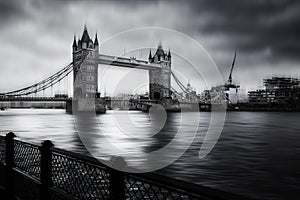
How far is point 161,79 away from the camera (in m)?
A: 135

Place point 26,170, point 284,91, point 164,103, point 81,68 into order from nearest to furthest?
point 26,170
point 81,68
point 164,103
point 284,91

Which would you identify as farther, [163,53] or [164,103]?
[163,53]

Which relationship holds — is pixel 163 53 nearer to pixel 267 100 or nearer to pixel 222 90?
pixel 222 90

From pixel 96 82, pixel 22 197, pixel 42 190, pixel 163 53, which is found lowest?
pixel 22 197

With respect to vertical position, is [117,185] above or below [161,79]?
below

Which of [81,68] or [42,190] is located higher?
[81,68]

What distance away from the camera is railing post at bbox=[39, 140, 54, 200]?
12.7 feet

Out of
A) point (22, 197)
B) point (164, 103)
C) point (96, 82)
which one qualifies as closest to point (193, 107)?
point (164, 103)

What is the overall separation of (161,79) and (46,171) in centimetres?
13139

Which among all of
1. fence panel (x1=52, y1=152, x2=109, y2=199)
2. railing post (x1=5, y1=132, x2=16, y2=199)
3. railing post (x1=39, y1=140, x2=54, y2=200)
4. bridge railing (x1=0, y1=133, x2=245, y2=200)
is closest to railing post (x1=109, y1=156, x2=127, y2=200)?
bridge railing (x1=0, y1=133, x2=245, y2=200)

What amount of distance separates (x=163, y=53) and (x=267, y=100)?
236 ft

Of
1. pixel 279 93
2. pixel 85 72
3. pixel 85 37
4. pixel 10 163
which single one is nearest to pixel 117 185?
pixel 10 163

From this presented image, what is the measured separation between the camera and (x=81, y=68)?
110m

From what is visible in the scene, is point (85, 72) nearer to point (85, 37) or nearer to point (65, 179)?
point (85, 37)
